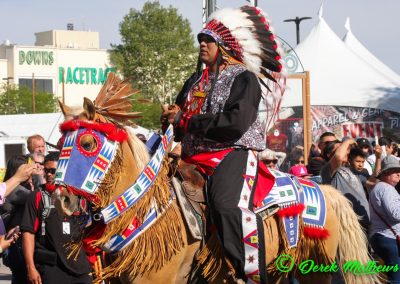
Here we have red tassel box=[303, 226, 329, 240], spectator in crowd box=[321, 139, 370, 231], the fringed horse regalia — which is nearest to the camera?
the fringed horse regalia

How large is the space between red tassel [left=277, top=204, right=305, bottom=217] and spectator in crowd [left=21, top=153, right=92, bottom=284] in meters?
1.92

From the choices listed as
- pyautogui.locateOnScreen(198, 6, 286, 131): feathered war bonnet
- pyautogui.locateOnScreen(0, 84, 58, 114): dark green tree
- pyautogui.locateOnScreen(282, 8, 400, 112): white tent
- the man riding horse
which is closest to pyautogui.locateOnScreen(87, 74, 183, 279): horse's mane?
the man riding horse

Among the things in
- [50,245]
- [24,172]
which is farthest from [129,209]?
[50,245]

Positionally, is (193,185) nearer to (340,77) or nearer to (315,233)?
(315,233)

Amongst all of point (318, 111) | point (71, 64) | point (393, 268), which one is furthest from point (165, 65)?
point (393, 268)

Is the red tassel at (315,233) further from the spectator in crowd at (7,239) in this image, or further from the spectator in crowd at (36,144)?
the spectator in crowd at (36,144)

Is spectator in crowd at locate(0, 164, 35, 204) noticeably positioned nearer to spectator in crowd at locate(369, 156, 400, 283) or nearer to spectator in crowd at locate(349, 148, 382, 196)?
spectator in crowd at locate(369, 156, 400, 283)

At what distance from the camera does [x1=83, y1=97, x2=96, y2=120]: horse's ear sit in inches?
233

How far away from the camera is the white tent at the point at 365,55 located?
2281cm

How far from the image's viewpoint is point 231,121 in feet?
19.7

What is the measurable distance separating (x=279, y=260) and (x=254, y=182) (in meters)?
0.74

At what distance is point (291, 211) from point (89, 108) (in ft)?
6.10

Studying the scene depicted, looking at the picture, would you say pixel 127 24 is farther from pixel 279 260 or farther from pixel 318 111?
pixel 279 260

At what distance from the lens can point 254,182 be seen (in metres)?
6.33
